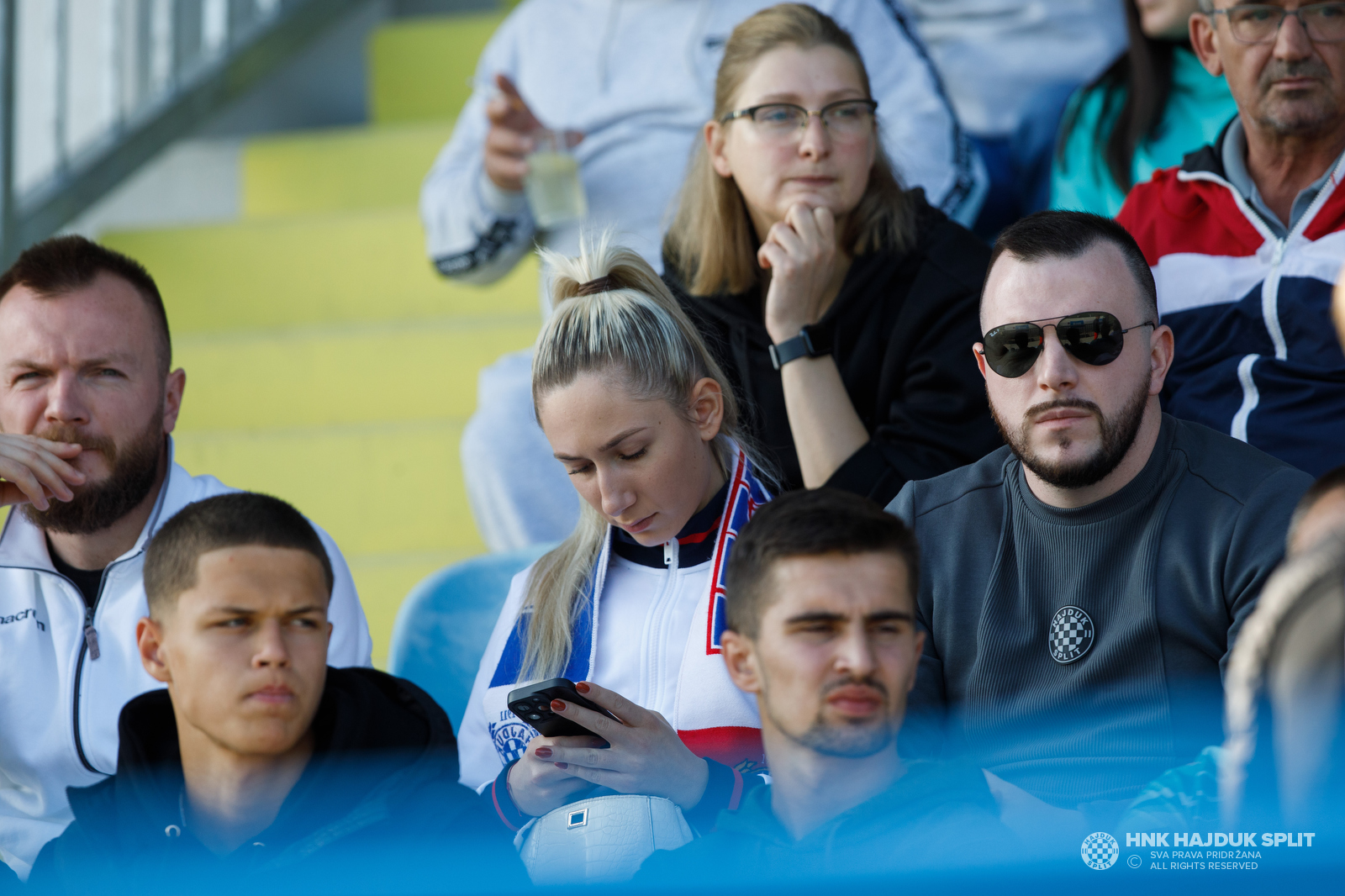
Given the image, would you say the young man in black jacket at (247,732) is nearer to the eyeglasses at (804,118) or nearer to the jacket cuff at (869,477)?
the jacket cuff at (869,477)

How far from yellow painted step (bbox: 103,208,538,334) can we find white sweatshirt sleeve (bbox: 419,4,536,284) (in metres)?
0.66

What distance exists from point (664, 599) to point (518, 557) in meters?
0.47

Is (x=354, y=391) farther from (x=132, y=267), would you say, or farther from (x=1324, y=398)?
(x=1324, y=398)

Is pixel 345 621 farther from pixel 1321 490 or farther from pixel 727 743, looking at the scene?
pixel 1321 490

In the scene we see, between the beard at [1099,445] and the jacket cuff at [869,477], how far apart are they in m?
0.40

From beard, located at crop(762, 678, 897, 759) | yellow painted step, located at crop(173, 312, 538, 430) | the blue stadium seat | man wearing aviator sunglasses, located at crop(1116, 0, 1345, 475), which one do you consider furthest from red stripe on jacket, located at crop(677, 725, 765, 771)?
yellow painted step, located at crop(173, 312, 538, 430)

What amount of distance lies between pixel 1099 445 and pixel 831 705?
1.42 feet

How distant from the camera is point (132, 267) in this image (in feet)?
6.56

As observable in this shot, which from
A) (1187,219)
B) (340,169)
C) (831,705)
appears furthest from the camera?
(340,169)

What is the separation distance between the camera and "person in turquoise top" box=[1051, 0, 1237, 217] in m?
2.36

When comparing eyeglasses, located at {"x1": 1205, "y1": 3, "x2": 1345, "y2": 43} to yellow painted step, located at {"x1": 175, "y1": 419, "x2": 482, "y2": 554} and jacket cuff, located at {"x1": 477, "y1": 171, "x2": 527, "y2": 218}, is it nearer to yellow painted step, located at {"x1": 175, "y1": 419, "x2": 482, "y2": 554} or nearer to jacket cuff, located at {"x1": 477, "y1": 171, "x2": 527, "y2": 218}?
jacket cuff, located at {"x1": 477, "y1": 171, "x2": 527, "y2": 218}

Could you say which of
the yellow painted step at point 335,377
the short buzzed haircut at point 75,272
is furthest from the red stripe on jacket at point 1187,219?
the yellow painted step at point 335,377

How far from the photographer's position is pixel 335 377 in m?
3.31

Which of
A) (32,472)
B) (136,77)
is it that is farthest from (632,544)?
(136,77)
